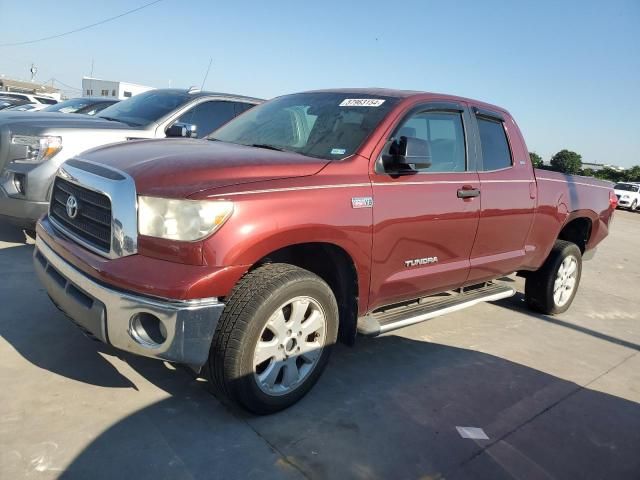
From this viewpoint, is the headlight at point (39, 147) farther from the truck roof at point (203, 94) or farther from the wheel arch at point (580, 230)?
the wheel arch at point (580, 230)

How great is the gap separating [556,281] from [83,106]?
288 inches

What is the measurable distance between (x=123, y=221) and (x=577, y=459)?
2.67 m

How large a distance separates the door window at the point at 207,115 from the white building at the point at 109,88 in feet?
110

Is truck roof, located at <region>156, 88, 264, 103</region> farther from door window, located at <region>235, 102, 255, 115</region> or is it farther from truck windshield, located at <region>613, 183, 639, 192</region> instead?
truck windshield, located at <region>613, 183, 639, 192</region>

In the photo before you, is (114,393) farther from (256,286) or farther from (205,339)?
(256,286)

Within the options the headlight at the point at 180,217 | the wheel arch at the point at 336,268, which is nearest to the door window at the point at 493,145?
the wheel arch at the point at 336,268

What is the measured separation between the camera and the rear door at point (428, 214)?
320 centimetres

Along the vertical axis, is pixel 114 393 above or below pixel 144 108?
below

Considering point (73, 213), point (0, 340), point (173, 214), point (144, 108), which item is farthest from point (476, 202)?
point (144, 108)

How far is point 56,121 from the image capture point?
17.2 ft

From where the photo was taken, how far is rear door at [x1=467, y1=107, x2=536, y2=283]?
159 inches

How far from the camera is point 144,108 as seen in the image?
20.5ft

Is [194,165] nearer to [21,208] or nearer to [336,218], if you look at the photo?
[336,218]

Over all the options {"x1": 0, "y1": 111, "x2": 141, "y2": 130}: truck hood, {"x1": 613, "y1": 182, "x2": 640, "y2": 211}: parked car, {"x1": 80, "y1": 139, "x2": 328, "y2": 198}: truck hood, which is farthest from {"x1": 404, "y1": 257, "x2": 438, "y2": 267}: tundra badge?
{"x1": 613, "y1": 182, "x2": 640, "y2": 211}: parked car
